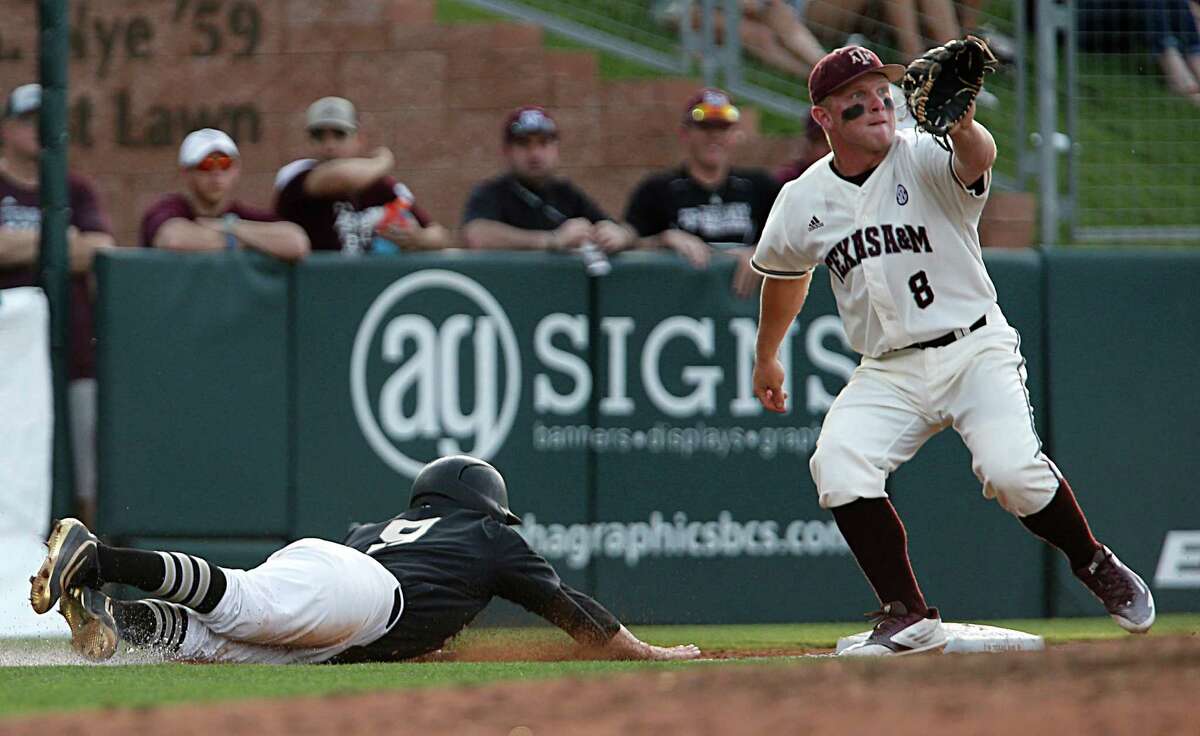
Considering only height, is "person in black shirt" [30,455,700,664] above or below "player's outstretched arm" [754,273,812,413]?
below

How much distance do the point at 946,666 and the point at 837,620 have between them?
3516 mm

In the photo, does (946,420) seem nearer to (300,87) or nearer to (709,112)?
(709,112)

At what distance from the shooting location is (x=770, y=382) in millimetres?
6465

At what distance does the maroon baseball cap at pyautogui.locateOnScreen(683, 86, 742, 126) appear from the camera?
868 centimetres

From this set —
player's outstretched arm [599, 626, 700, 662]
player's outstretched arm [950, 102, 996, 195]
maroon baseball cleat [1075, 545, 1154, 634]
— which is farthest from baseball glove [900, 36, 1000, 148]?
player's outstretched arm [599, 626, 700, 662]

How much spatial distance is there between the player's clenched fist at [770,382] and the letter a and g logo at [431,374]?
1.98 meters

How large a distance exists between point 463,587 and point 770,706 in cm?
200

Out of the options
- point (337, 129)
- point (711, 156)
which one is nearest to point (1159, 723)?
point (711, 156)

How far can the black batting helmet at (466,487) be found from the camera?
6171 mm

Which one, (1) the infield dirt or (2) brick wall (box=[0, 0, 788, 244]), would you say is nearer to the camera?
(1) the infield dirt

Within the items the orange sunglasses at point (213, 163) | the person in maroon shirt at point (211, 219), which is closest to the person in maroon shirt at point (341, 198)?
the person in maroon shirt at point (211, 219)

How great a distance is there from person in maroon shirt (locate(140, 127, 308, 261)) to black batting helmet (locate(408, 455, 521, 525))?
7.31 feet

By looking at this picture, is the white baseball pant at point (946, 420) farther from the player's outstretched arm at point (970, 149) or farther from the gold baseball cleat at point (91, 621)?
the gold baseball cleat at point (91, 621)

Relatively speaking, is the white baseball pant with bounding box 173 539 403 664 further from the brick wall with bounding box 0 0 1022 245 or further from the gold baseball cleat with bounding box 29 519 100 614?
the brick wall with bounding box 0 0 1022 245
